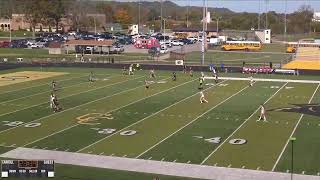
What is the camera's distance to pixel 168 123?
1180 inches

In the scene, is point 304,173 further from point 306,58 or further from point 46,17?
point 46,17

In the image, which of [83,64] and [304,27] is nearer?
[83,64]

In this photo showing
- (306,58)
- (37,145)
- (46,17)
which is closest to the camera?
(37,145)

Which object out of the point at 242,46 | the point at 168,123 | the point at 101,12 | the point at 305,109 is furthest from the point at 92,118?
the point at 101,12

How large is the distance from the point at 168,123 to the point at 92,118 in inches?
175

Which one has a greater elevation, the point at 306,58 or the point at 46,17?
the point at 46,17

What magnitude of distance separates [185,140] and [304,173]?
22.3 ft

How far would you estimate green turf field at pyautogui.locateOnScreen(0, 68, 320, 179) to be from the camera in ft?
76.2

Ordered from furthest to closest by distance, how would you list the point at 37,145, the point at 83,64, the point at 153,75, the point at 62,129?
the point at 83,64 → the point at 153,75 → the point at 62,129 → the point at 37,145

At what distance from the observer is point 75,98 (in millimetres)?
38406

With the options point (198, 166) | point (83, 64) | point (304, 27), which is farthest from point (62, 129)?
point (304, 27)
